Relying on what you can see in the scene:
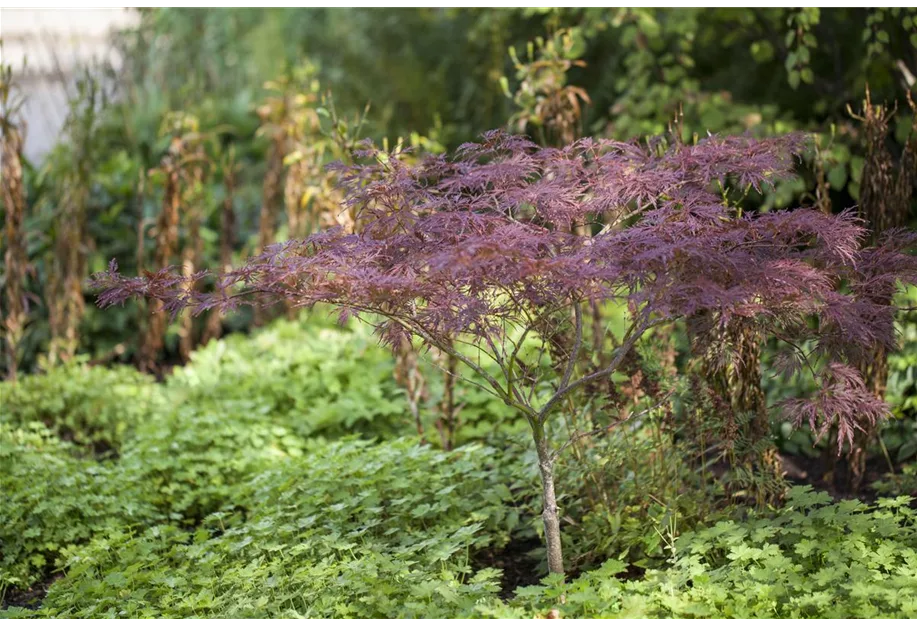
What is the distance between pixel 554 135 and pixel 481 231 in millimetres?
2435

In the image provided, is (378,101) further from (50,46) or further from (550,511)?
(550,511)

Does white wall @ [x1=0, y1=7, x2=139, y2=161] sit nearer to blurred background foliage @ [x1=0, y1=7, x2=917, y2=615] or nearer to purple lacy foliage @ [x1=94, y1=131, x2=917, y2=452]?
blurred background foliage @ [x1=0, y1=7, x2=917, y2=615]

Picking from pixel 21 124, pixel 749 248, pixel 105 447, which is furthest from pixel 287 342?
pixel 749 248

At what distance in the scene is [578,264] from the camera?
2654 mm

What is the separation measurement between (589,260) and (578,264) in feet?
0.20

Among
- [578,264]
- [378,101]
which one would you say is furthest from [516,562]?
[378,101]

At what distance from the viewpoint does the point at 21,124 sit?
233 inches

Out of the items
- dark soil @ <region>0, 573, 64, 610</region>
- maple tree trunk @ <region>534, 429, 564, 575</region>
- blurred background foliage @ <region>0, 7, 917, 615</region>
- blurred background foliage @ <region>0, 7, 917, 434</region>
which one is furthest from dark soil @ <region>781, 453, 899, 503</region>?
dark soil @ <region>0, 573, 64, 610</region>

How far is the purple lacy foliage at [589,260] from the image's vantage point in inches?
104

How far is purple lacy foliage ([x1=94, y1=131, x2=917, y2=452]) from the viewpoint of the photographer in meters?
2.64

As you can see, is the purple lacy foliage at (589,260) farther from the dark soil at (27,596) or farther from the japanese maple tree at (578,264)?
the dark soil at (27,596)

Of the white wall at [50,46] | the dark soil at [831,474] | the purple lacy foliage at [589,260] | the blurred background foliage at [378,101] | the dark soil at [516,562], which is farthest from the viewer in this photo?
the white wall at [50,46]

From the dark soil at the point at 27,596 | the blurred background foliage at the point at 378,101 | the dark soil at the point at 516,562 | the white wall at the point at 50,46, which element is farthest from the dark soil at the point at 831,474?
the white wall at the point at 50,46

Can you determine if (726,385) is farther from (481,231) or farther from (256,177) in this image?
(256,177)
